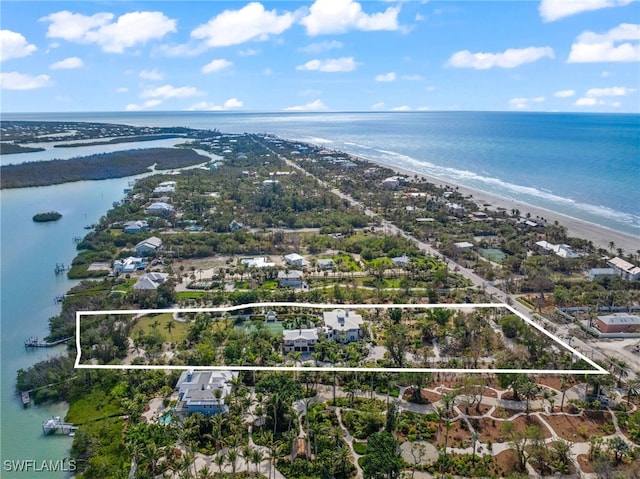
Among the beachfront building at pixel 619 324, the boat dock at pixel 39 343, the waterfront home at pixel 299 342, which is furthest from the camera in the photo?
the boat dock at pixel 39 343

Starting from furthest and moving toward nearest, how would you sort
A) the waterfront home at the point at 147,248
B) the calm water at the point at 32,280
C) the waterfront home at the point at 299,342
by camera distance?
the waterfront home at the point at 147,248, the waterfront home at the point at 299,342, the calm water at the point at 32,280

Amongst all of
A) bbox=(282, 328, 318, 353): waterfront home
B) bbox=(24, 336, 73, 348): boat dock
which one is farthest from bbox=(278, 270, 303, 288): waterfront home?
bbox=(24, 336, 73, 348): boat dock

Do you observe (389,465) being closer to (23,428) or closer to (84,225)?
(23,428)

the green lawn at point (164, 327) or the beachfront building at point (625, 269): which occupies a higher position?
the beachfront building at point (625, 269)

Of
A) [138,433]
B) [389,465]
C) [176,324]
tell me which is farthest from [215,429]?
[176,324]

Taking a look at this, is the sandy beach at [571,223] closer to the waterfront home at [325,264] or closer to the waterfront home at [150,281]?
the waterfront home at [325,264]

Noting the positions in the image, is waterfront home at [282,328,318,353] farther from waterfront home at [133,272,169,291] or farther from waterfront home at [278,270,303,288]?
waterfront home at [133,272,169,291]

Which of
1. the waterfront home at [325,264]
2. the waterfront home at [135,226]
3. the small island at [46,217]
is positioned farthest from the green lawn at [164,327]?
the small island at [46,217]
